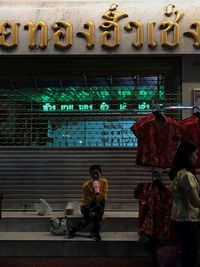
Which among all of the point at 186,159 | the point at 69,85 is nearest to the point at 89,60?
the point at 69,85

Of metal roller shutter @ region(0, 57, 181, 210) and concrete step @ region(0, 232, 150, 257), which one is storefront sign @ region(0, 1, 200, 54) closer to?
metal roller shutter @ region(0, 57, 181, 210)

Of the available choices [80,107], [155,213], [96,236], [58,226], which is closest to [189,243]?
[155,213]

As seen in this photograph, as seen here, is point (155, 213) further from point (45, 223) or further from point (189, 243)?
point (45, 223)

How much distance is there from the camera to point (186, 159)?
5.89m

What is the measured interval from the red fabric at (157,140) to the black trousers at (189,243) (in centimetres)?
185

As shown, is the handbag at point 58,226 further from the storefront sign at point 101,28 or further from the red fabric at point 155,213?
the storefront sign at point 101,28

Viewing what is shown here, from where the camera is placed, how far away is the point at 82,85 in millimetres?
10391

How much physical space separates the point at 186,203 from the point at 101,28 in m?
4.91

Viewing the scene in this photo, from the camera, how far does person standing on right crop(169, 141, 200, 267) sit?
5.74 metres

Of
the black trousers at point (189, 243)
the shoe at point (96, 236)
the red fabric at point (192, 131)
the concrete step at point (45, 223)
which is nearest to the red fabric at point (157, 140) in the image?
the red fabric at point (192, 131)

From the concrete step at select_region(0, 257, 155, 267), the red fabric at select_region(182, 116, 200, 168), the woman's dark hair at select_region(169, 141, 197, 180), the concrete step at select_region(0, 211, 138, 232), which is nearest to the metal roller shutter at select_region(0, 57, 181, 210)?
the concrete step at select_region(0, 211, 138, 232)

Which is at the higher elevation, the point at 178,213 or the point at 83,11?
the point at 83,11

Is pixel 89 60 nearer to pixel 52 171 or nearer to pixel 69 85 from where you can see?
pixel 69 85

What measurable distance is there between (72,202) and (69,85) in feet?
7.97
